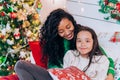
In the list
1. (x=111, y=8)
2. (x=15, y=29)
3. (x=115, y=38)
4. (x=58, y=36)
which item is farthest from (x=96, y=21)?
(x=15, y=29)

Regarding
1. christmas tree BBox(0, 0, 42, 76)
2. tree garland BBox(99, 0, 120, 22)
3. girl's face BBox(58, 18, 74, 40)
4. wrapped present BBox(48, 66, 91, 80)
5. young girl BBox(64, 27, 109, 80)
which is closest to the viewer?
wrapped present BBox(48, 66, 91, 80)

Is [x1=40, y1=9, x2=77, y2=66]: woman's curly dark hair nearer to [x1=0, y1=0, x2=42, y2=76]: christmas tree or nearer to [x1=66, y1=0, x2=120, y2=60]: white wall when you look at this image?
[x1=66, y1=0, x2=120, y2=60]: white wall

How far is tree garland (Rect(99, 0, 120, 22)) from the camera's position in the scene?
2262mm

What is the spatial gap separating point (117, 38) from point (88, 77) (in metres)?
0.52

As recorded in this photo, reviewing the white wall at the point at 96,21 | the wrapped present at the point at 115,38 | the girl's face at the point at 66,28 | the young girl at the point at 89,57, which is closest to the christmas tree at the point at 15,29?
the white wall at the point at 96,21

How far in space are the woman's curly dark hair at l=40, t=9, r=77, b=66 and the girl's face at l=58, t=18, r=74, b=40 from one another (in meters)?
0.03

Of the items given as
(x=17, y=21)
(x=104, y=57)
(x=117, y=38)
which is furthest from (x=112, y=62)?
(x=17, y=21)

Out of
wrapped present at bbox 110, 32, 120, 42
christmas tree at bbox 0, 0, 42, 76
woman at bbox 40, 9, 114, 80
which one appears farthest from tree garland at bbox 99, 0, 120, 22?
christmas tree at bbox 0, 0, 42, 76

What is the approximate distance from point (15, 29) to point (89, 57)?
0.89m

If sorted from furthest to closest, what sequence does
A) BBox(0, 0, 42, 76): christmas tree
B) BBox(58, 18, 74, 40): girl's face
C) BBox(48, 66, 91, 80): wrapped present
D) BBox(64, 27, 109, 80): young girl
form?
BBox(0, 0, 42, 76): christmas tree → BBox(58, 18, 74, 40): girl's face → BBox(64, 27, 109, 80): young girl → BBox(48, 66, 91, 80): wrapped present

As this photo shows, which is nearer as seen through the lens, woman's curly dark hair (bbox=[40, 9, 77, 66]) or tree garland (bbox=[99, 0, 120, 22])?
woman's curly dark hair (bbox=[40, 9, 77, 66])

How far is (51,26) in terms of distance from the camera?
2062 mm

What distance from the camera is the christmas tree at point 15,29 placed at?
2480 mm

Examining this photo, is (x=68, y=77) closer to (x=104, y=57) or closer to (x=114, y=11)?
(x=104, y=57)
